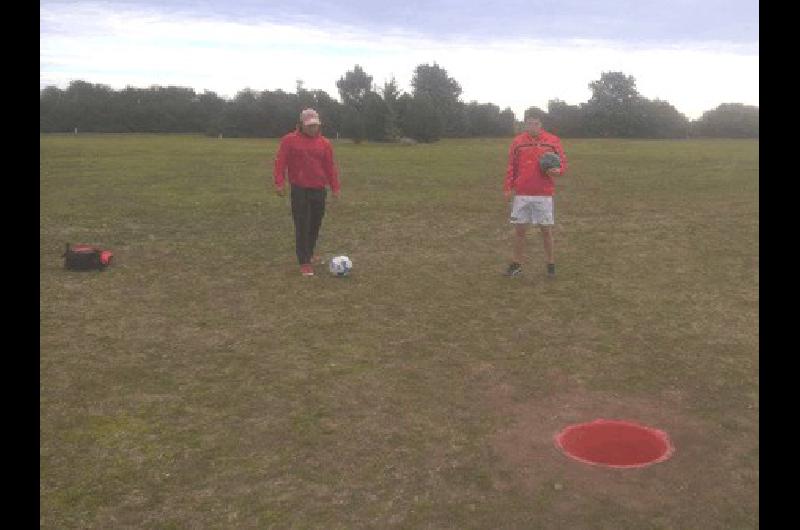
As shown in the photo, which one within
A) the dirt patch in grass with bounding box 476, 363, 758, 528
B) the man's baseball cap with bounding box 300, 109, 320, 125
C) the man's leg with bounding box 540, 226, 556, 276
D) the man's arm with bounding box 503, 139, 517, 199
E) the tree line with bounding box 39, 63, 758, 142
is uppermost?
the tree line with bounding box 39, 63, 758, 142

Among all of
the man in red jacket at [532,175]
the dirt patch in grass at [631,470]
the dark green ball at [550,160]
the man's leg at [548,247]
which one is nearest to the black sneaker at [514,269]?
the man's leg at [548,247]

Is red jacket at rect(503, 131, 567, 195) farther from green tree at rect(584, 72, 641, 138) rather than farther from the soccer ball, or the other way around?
green tree at rect(584, 72, 641, 138)

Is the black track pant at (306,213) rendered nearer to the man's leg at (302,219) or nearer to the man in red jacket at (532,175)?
the man's leg at (302,219)

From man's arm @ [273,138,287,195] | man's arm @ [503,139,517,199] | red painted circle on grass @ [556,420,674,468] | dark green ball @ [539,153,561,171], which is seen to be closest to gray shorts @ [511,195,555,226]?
man's arm @ [503,139,517,199]

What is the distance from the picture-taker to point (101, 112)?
81.8 metres

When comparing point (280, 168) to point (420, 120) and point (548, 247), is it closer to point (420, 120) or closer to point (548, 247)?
point (548, 247)

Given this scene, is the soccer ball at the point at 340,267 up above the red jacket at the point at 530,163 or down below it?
below

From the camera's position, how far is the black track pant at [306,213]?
9.71 m

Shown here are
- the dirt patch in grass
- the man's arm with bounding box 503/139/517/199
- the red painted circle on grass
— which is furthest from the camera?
the man's arm with bounding box 503/139/517/199

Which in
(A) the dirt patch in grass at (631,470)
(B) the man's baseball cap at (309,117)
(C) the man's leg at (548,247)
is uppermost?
(B) the man's baseball cap at (309,117)

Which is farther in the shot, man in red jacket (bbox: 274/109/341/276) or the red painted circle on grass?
man in red jacket (bbox: 274/109/341/276)

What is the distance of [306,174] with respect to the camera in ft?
31.5

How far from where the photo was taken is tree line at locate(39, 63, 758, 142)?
242 feet

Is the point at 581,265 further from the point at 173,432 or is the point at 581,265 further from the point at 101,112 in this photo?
the point at 101,112
